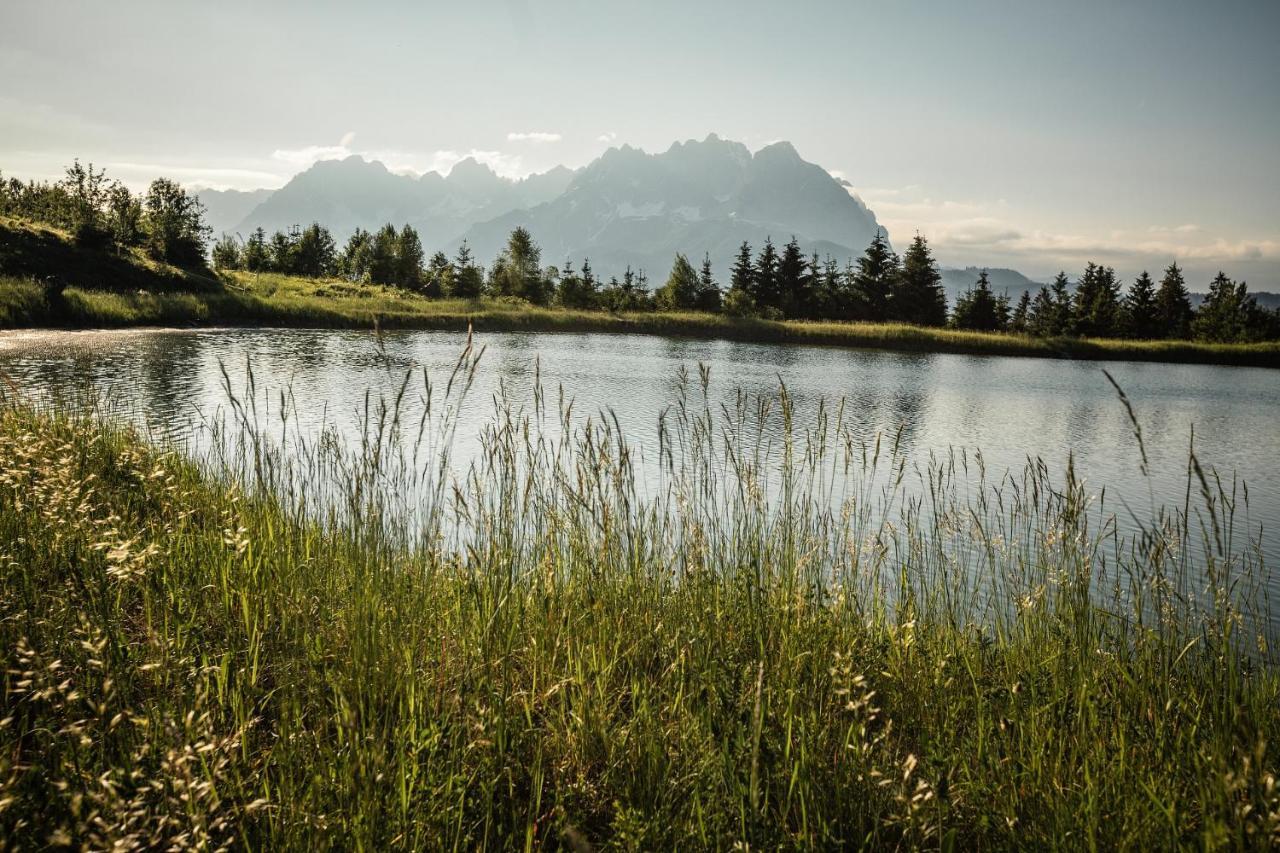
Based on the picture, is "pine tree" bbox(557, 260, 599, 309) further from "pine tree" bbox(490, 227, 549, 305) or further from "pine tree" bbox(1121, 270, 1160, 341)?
"pine tree" bbox(1121, 270, 1160, 341)

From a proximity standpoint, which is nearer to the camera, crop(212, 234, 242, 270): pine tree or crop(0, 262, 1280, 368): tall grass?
crop(0, 262, 1280, 368): tall grass

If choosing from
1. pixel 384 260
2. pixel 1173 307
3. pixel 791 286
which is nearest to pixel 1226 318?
pixel 1173 307

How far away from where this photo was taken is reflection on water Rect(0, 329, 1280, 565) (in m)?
13.3

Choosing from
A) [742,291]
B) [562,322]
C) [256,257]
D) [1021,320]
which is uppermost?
[256,257]

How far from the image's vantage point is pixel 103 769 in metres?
2.15

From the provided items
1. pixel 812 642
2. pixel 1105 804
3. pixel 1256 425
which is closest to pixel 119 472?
pixel 812 642

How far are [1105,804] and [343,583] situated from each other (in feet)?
11.8

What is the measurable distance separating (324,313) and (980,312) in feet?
178

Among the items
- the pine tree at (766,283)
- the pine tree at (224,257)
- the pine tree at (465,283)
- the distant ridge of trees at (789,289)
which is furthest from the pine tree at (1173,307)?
the pine tree at (224,257)

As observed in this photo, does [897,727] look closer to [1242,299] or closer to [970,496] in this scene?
[970,496]

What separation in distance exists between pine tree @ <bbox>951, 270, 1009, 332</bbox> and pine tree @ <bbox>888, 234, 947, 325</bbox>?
203 centimetres

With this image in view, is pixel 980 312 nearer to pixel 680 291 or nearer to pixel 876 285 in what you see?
pixel 876 285

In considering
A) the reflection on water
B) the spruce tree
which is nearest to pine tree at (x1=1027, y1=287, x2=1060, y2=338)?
the reflection on water

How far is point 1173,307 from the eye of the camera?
63.3m
